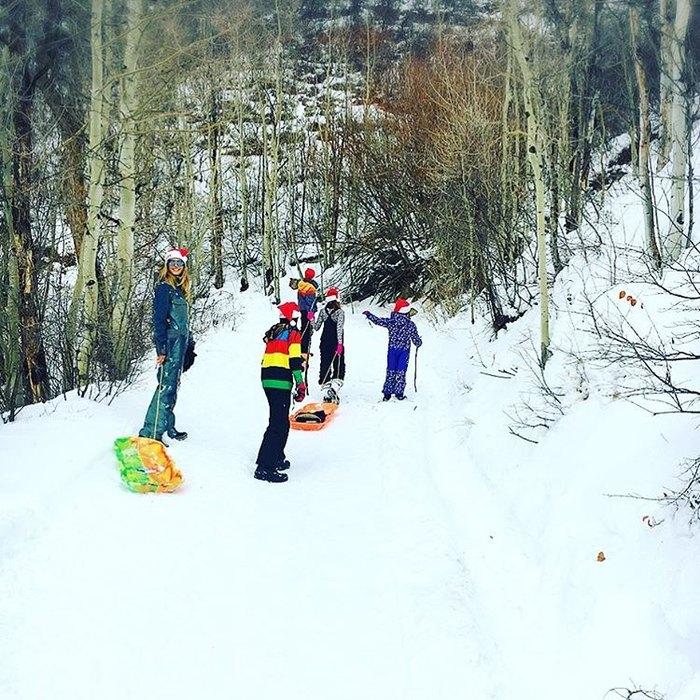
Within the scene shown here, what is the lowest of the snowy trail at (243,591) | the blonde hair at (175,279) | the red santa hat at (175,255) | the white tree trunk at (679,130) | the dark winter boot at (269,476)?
the dark winter boot at (269,476)

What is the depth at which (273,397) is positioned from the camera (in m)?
7.38

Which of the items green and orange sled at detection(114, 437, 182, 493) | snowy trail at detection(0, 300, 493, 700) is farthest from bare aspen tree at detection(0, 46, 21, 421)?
green and orange sled at detection(114, 437, 182, 493)

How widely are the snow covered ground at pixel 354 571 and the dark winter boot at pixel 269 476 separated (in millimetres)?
147

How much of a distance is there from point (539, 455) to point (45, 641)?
4803 millimetres

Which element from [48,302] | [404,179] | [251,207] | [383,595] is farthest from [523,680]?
[251,207]

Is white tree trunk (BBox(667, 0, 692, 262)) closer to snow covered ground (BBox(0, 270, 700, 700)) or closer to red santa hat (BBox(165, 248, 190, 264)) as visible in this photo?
snow covered ground (BBox(0, 270, 700, 700))

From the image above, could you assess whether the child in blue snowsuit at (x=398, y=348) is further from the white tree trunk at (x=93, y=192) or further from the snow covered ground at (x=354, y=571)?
the white tree trunk at (x=93, y=192)

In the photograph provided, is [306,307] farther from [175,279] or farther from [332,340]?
[175,279]

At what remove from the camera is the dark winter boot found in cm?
718

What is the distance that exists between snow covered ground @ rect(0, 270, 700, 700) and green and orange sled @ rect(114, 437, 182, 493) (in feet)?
0.39

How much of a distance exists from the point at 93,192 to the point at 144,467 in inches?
230

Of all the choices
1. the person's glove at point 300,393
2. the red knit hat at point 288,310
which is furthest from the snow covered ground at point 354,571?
the person's glove at point 300,393

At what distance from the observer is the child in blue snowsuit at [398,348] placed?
11383 mm

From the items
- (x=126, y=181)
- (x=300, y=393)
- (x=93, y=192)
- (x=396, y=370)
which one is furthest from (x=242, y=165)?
(x=300, y=393)
